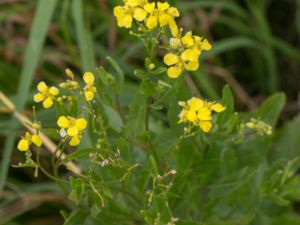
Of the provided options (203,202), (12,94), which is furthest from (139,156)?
(12,94)

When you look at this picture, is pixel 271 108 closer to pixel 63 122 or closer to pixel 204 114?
pixel 204 114

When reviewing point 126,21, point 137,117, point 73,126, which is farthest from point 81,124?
point 137,117

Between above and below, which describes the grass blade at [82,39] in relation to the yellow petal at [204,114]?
above

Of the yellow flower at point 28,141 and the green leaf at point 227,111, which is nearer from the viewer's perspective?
the yellow flower at point 28,141

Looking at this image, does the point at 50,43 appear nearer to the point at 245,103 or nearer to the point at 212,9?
the point at 212,9

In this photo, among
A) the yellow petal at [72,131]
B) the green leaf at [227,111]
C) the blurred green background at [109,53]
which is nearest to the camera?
the yellow petal at [72,131]

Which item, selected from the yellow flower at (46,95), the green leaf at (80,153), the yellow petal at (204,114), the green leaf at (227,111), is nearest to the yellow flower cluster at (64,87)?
the yellow flower at (46,95)

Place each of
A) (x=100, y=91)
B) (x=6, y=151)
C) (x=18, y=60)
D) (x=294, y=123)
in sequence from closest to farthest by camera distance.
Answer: (x=100, y=91), (x=6, y=151), (x=294, y=123), (x=18, y=60)

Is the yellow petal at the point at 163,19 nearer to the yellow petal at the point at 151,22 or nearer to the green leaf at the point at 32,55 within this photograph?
the yellow petal at the point at 151,22
